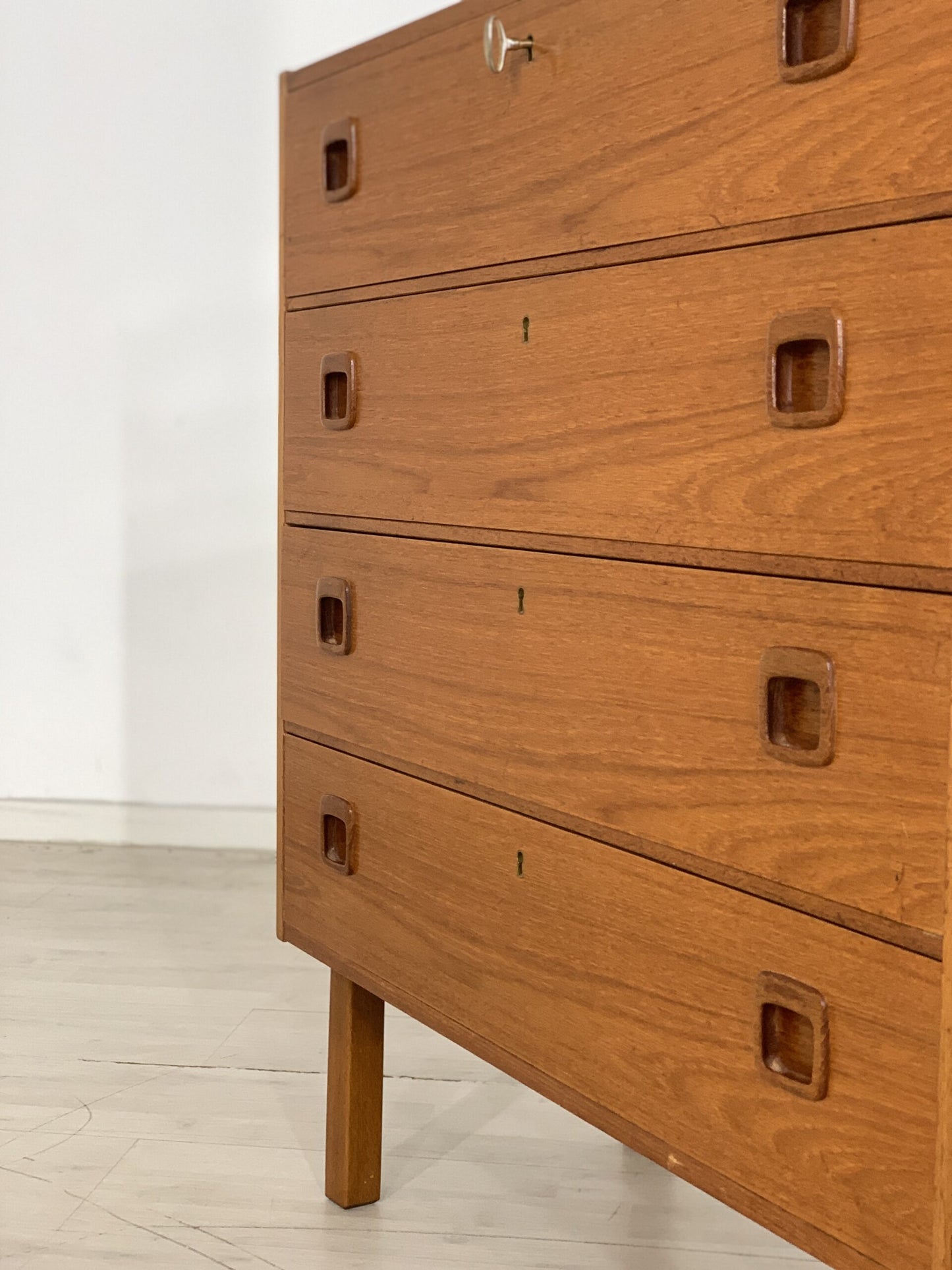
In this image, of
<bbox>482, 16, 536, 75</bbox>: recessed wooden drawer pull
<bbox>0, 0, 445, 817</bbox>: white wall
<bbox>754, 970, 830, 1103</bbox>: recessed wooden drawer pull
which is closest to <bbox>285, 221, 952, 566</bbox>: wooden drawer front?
<bbox>482, 16, 536, 75</bbox>: recessed wooden drawer pull

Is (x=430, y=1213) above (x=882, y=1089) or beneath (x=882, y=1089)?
beneath

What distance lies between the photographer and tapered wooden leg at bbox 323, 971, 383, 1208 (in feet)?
4.77

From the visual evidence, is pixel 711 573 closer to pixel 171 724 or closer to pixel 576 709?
pixel 576 709

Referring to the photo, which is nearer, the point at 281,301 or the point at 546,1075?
the point at 546,1075

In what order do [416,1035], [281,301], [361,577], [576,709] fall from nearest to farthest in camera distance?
1. [576,709]
2. [361,577]
3. [281,301]
4. [416,1035]

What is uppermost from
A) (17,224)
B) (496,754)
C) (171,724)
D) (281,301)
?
(17,224)

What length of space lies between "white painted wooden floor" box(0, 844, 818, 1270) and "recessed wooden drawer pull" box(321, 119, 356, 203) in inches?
38.0

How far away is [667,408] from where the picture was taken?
92 cm

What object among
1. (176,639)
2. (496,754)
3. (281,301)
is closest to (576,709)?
(496,754)

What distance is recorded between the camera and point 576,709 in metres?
1.02

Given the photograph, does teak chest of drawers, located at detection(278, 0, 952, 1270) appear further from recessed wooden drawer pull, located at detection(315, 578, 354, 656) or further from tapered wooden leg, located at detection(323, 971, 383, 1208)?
tapered wooden leg, located at detection(323, 971, 383, 1208)

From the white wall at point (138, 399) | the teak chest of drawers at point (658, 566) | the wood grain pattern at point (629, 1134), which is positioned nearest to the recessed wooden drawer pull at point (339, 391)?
the teak chest of drawers at point (658, 566)

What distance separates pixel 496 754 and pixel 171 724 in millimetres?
1743

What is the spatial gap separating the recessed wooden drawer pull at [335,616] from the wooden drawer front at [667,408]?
2.7 inches
